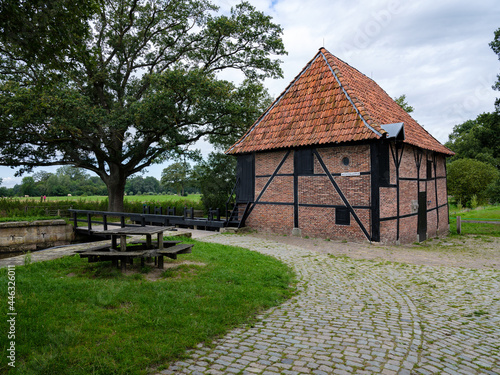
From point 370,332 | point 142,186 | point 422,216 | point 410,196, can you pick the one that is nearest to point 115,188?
point 410,196

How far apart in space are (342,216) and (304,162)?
2.60 metres

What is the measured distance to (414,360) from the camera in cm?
344

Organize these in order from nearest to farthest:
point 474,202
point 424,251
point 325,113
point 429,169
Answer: point 424,251
point 325,113
point 429,169
point 474,202

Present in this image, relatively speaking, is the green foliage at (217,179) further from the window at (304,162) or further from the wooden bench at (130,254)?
the wooden bench at (130,254)

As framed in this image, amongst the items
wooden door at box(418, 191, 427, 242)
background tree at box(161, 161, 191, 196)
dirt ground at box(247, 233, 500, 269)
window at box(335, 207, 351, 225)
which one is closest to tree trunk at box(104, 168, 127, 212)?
dirt ground at box(247, 233, 500, 269)

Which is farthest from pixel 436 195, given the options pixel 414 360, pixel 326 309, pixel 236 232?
pixel 414 360

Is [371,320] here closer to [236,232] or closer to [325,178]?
[325,178]

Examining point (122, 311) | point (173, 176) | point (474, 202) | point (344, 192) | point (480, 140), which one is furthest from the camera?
point (173, 176)

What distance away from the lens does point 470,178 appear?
102 feet

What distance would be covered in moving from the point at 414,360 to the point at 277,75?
21.1 meters

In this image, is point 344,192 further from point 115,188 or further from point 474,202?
point 474,202

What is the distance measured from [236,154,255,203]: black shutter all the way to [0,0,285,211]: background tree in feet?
16.9

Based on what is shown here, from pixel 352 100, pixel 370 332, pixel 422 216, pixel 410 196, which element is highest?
pixel 352 100

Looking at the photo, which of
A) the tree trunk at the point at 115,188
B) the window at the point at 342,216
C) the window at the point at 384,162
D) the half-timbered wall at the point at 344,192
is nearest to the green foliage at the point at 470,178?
the half-timbered wall at the point at 344,192
